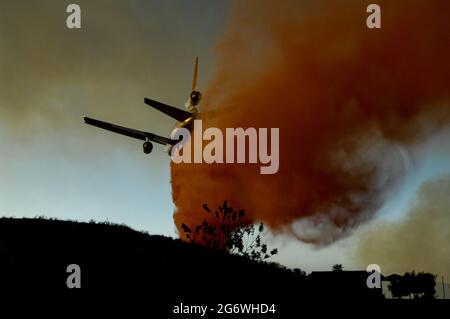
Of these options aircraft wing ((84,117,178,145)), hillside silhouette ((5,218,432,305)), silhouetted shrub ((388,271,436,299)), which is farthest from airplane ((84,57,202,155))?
silhouetted shrub ((388,271,436,299))

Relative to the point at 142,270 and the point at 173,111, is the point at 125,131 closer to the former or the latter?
the point at 173,111

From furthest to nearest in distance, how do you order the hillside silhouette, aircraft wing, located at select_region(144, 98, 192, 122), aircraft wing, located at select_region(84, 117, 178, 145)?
aircraft wing, located at select_region(144, 98, 192, 122) < aircraft wing, located at select_region(84, 117, 178, 145) < the hillside silhouette

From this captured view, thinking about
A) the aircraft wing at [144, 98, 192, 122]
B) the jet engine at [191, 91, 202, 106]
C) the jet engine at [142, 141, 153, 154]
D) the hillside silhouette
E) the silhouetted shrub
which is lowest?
the silhouetted shrub

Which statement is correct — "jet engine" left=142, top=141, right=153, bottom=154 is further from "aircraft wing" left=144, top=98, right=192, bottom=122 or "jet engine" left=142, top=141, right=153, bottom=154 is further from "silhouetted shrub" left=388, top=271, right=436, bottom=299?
"silhouetted shrub" left=388, top=271, right=436, bottom=299

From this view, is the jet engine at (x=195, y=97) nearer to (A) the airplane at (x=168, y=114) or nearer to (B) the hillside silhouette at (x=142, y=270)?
(A) the airplane at (x=168, y=114)

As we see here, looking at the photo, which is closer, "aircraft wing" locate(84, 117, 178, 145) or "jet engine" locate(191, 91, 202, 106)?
"aircraft wing" locate(84, 117, 178, 145)

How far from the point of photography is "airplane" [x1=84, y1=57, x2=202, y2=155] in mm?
58713

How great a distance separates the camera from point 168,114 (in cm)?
6656

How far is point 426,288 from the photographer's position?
143750 millimetres

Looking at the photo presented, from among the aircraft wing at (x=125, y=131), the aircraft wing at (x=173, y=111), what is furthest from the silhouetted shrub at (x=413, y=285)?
the aircraft wing at (x=125, y=131)

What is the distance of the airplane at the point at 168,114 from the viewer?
58713 millimetres
